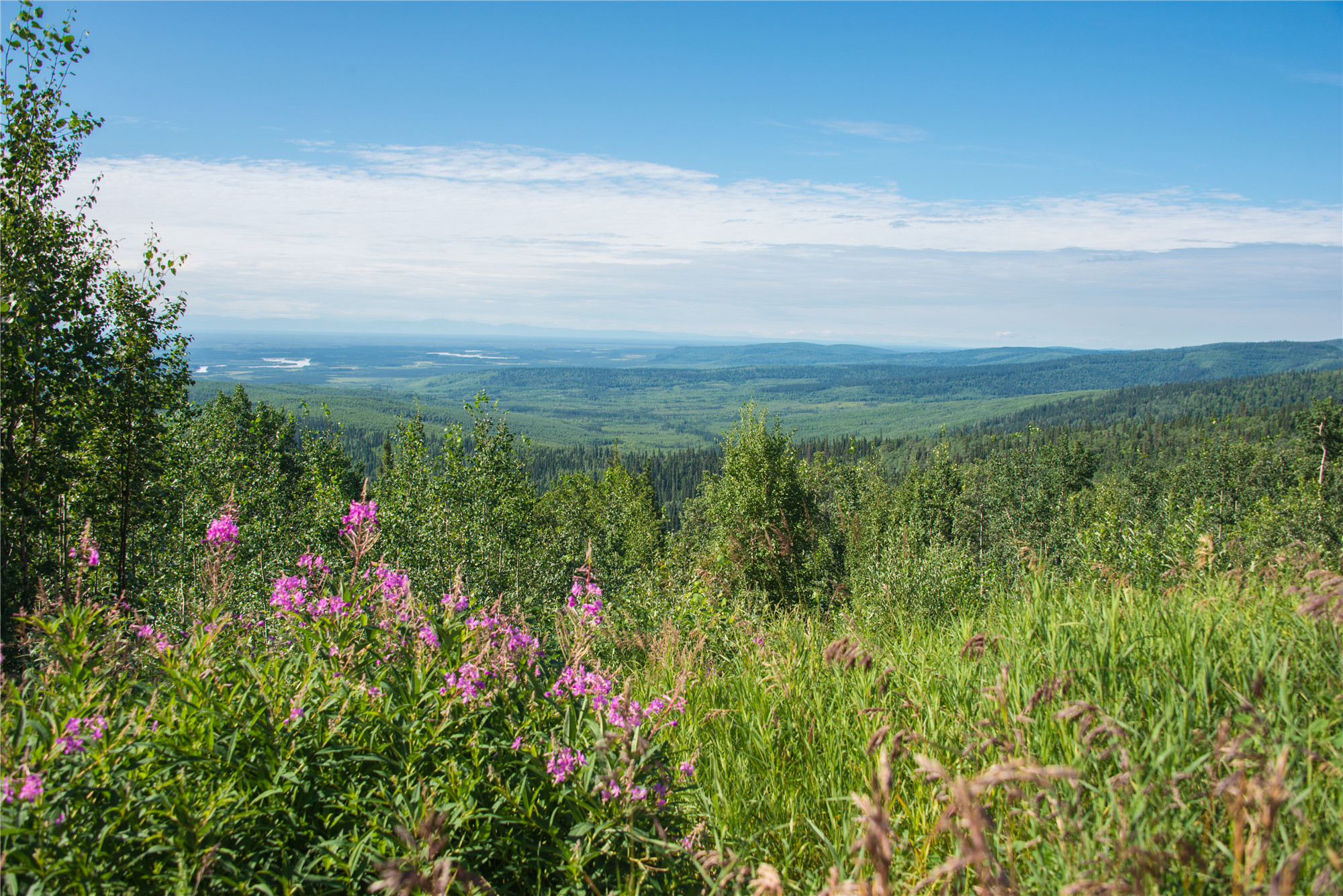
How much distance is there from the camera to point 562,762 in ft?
7.89

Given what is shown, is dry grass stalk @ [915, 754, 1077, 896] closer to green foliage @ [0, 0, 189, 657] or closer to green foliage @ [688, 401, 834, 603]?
green foliage @ [0, 0, 189, 657]

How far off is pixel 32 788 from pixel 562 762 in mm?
1515

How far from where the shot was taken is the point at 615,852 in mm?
2344

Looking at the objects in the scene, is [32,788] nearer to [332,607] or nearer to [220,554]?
[332,607]

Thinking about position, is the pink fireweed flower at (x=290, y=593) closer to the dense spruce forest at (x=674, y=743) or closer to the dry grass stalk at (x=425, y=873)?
the dense spruce forest at (x=674, y=743)

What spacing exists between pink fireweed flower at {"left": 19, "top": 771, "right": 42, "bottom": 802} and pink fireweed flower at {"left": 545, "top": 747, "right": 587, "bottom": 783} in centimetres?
145

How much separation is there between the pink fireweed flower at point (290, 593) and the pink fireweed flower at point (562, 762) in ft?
4.81

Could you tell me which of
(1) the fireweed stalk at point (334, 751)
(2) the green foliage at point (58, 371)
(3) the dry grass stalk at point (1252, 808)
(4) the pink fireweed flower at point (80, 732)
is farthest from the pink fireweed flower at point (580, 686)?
(2) the green foliage at point (58, 371)

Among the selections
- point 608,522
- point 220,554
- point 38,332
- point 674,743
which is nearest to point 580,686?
point 674,743

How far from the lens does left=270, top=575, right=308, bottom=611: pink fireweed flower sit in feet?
10.1

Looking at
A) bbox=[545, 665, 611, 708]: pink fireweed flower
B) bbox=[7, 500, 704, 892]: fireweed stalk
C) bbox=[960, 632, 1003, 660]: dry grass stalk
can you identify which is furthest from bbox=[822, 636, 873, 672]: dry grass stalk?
bbox=[545, 665, 611, 708]: pink fireweed flower

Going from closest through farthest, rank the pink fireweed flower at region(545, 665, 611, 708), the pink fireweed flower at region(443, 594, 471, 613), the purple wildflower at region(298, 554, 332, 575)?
the pink fireweed flower at region(545, 665, 611, 708)
the pink fireweed flower at region(443, 594, 471, 613)
the purple wildflower at region(298, 554, 332, 575)

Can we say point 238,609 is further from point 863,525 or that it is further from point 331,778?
point 863,525

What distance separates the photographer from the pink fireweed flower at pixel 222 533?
3.74 metres
